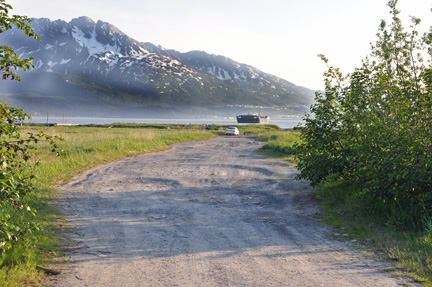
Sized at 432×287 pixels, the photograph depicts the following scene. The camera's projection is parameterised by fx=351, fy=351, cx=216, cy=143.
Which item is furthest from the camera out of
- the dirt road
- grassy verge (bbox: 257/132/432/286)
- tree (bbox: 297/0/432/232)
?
tree (bbox: 297/0/432/232)

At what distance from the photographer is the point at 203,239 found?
724 centimetres

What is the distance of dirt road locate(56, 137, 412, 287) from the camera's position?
5.41 m

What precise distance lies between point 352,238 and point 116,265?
494 cm

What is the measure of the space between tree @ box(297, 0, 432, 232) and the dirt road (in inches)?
68.1

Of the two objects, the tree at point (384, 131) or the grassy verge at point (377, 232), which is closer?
the grassy verge at point (377, 232)

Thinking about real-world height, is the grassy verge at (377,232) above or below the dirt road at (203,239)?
above

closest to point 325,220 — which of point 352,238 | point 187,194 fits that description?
point 352,238

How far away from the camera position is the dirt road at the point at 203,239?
17.8 ft


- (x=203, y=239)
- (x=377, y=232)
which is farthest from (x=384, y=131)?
(x=203, y=239)

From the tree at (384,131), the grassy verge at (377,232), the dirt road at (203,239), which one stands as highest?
the tree at (384,131)

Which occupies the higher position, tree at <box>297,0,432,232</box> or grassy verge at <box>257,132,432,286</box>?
tree at <box>297,0,432,232</box>

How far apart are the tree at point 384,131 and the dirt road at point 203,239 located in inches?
68.1

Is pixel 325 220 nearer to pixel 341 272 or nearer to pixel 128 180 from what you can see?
pixel 341 272

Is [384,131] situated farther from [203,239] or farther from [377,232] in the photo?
[203,239]
